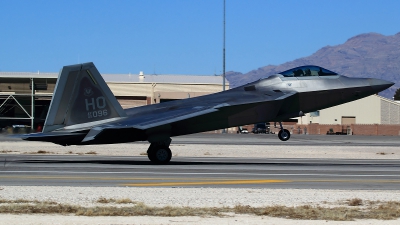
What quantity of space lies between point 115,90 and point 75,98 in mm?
52358

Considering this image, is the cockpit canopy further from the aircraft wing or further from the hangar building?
the hangar building

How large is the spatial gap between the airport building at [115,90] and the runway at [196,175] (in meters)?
32.3

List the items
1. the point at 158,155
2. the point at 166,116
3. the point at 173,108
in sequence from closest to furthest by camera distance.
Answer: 1. the point at 166,116
2. the point at 158,155
3. the point at 173,108

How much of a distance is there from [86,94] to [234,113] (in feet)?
18.9

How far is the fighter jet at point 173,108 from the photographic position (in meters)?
22.2

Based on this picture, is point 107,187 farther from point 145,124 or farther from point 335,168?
point 335,168

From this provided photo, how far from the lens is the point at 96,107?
22859mm

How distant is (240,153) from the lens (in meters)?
33.7

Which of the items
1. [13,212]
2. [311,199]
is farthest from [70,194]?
[311,199]

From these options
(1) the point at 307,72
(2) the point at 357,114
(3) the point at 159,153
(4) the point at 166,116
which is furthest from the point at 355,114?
(4) the point at 166,116

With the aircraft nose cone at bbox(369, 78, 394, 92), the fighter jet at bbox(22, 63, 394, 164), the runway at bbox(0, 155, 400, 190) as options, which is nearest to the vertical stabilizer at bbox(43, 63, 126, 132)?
the fighter jet at bbox(22, 63, 394, 164)

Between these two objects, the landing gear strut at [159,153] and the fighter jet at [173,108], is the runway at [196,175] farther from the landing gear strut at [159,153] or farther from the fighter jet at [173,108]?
the fighter jet at [173,108]

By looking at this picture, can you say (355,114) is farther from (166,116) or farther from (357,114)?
A: (166,116)

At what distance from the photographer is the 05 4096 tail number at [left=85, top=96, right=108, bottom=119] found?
22.7 metres
